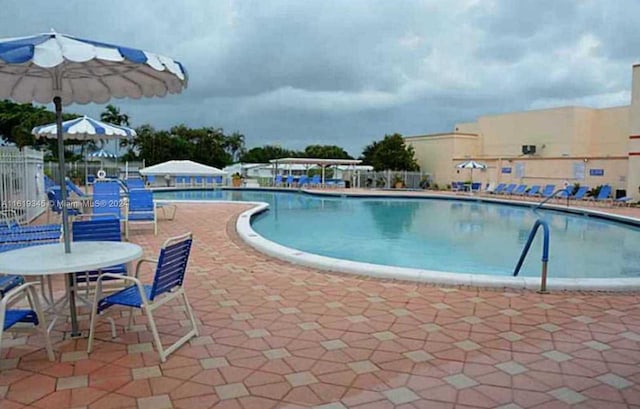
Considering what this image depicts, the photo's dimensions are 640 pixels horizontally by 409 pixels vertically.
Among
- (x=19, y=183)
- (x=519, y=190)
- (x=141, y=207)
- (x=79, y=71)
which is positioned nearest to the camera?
(x=79, y=71)

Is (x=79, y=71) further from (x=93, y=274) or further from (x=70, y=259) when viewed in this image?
(x=93, y=274)

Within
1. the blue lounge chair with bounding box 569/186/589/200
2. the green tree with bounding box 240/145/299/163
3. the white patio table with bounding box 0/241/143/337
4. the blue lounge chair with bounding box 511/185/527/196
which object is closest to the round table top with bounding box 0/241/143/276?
the white patio table with bounding box 0/241/143/337

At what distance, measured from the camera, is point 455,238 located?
34.6ft

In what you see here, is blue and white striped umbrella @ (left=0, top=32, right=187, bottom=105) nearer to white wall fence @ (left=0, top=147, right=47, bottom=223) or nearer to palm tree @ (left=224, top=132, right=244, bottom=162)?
white wall fence @ (left=0, top=147, right=47, bottom=223)

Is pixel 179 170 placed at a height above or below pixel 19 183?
above

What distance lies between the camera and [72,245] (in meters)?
3.68

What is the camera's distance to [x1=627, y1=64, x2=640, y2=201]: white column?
17.7 m

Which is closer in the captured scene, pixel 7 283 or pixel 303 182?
pixel 7 283

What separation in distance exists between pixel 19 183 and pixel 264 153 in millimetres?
42653

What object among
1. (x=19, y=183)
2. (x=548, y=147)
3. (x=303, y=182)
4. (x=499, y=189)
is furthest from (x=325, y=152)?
(x=19, y=183)

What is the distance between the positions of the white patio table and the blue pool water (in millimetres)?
5309

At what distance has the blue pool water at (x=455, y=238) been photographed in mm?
8023

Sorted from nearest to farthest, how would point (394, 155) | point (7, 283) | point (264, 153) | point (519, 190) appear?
point (7, 283), point (519, 190), point (394, 155), point (264, 153)

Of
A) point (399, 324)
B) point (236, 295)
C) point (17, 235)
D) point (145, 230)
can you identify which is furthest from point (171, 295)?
point (145, 230)
